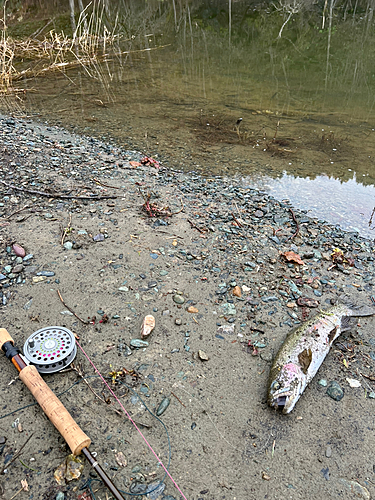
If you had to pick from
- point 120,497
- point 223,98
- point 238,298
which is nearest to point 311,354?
point 238,298

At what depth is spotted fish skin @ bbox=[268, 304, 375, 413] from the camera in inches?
120

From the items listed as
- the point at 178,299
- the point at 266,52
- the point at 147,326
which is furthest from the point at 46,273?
the point at 266,52

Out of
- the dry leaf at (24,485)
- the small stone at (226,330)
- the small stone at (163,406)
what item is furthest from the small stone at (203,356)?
the dry leaf at (24,485)

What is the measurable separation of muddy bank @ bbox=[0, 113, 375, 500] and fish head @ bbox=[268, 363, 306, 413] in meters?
0.13

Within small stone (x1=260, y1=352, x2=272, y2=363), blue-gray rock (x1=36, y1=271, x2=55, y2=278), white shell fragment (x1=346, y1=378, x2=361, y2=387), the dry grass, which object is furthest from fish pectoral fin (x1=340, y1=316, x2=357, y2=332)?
the dry grass

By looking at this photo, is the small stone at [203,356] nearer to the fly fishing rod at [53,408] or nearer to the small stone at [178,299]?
the small stone at [178,299]

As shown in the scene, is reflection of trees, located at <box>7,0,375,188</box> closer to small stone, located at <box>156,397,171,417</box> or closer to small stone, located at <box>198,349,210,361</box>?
small stone, located at <box>198,349,210,361</box>

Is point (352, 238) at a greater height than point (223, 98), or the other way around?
point (223, 98)

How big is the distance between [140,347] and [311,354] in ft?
5.52

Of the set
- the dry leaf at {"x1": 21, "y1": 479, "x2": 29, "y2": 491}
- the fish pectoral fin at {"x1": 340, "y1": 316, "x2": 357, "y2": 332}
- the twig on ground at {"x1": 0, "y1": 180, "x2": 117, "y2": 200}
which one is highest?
the twig on ground at {"x1": 0, "y1": 180, "x2": 117, "y2": 200}

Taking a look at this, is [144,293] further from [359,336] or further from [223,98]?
[223,98]

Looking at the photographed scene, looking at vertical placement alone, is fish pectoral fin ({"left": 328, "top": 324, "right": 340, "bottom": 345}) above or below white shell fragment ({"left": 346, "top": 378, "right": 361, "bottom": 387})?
above

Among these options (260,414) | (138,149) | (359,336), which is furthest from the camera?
(138,149)

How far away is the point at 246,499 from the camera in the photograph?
2.50 metres
